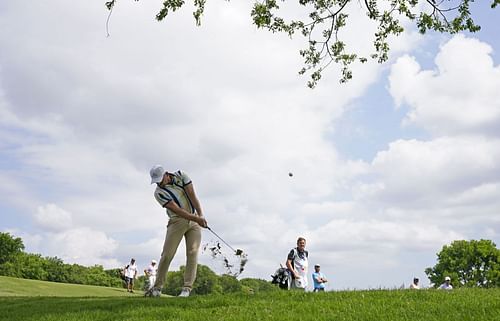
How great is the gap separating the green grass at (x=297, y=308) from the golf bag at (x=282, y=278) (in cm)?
503

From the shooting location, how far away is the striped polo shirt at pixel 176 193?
41.0 feet

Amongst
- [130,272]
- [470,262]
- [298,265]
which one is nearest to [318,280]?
[298,265]

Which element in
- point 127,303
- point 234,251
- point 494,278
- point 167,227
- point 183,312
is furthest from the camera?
point 494,278

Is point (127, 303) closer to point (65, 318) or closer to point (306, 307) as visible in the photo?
point (65, 318)

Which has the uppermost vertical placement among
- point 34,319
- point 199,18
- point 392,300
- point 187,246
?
point 199,18

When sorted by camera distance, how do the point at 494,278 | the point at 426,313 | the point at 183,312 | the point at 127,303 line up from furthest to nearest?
the point at 494,278 → the point at 127,303 → the point at 183,312 → the point at 426,313

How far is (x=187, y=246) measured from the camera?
1296cm

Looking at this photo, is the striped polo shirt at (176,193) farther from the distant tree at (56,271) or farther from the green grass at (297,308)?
the distant tree at (56,271)

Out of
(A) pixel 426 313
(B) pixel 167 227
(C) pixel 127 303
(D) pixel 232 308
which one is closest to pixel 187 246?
(B) pixel 167 227

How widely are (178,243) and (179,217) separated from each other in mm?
620

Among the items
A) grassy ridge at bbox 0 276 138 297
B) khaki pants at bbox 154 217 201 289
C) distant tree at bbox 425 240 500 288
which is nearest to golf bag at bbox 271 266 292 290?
khaki pants at bbox 154 217 201 289

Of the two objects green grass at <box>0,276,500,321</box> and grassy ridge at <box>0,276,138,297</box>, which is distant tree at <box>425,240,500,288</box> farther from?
green grass at <box>0,276,500,321</box>

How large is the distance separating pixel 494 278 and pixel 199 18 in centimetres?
6011

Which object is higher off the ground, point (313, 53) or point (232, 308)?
point (313, 53)
